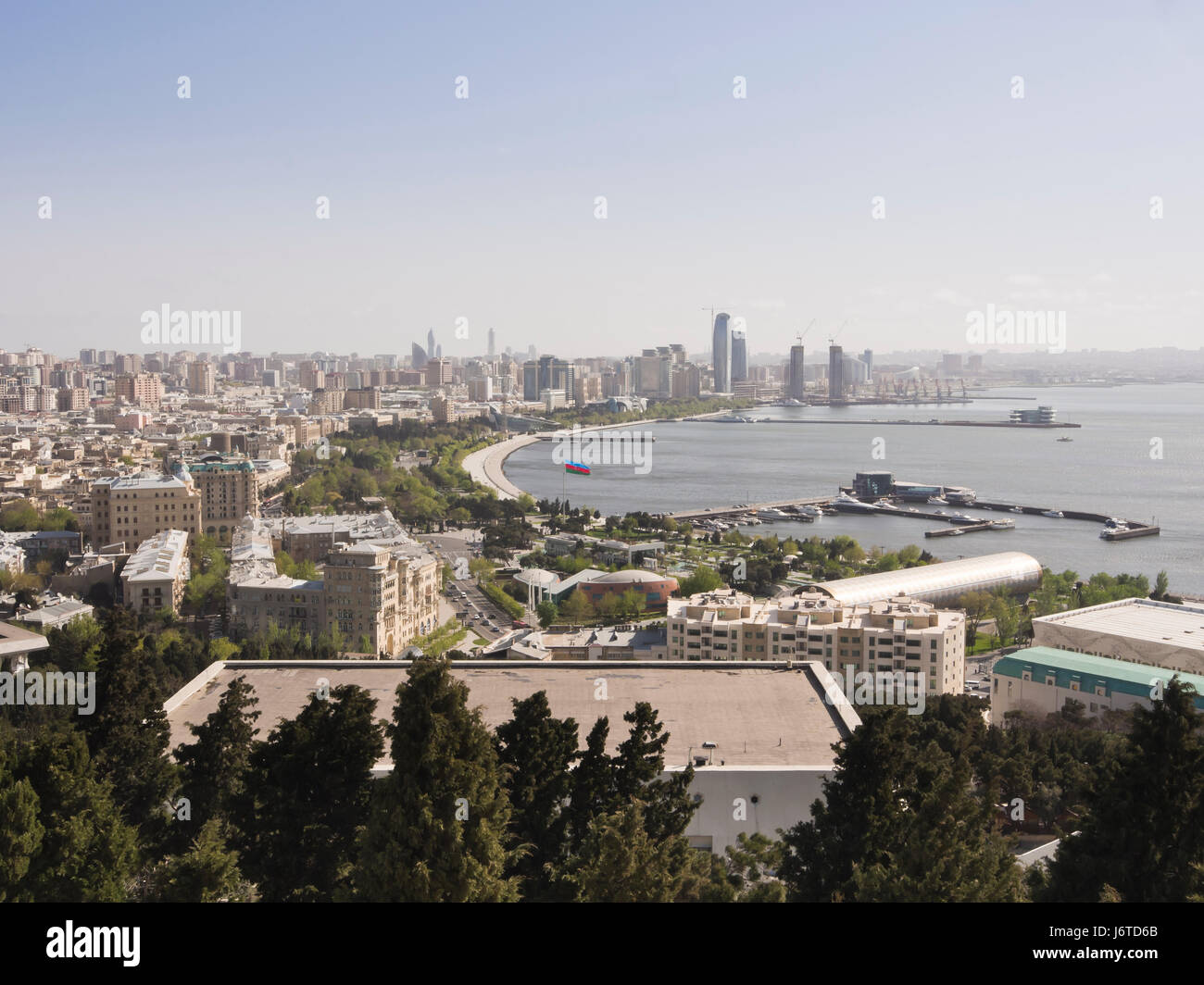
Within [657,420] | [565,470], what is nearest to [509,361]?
[657,420]

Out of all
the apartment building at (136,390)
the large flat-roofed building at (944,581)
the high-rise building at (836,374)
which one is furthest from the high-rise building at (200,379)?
the large flat-roofed building at (944,581)

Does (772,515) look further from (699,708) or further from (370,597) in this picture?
(699,708)

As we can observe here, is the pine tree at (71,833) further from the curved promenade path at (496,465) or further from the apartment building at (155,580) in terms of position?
the curved promenade path at (496,465)

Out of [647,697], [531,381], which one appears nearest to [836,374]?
[531,381]

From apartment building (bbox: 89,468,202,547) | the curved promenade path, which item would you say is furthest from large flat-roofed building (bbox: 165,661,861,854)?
the curved promenade path

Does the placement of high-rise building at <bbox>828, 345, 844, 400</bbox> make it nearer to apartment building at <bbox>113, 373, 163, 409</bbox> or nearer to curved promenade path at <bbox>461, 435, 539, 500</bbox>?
curved promenade path at <bbox>461, 435, 539, 500</bbox>
